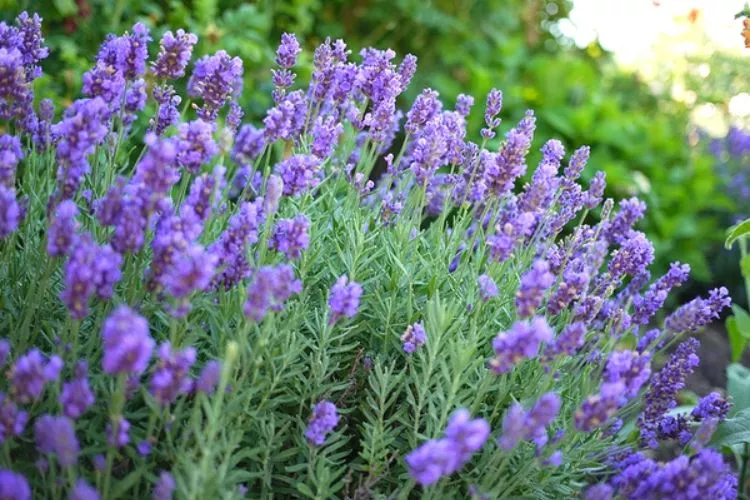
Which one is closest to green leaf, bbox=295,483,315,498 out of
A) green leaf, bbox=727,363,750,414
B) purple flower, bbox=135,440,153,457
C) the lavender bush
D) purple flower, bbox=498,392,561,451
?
the lavender bush

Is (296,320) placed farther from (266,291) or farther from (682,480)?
(682,480)

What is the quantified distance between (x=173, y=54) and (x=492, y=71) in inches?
177

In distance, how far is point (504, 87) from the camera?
5633 mm

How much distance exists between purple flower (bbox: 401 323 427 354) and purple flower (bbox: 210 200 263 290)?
0.39 meters

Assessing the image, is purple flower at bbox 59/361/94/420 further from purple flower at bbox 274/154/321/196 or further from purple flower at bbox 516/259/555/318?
purple flower at bbox 516/259/555/318

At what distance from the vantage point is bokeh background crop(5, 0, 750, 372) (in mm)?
4543

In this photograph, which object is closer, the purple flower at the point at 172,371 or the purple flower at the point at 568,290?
the purple flower at the point at 172,371

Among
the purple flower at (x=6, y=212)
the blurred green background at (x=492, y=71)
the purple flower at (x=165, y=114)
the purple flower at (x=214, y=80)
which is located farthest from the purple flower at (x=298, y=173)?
the blurred green background at (x=492, y=71)

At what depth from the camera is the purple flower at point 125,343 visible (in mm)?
1299

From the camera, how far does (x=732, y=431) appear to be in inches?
91.0

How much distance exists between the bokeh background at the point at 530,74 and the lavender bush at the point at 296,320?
225 cm

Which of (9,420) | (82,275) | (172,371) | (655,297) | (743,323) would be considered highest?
(743,323)

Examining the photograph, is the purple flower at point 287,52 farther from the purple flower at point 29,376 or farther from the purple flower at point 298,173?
the purple flower at point 29,376

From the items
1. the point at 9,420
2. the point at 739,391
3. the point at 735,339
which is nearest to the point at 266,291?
the point at 9,420
